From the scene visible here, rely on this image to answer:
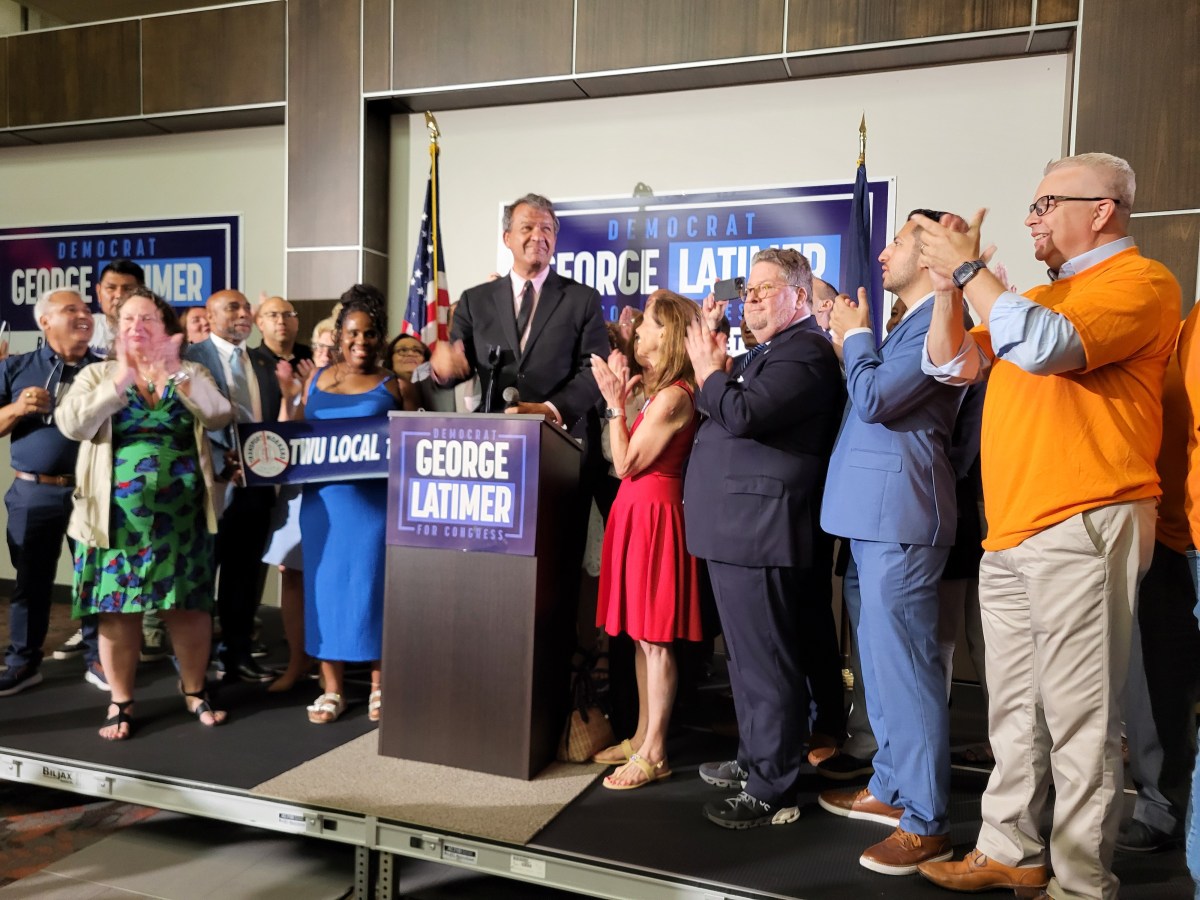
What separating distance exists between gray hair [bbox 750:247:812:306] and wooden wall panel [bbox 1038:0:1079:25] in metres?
2.55

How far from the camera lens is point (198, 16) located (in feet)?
17.9

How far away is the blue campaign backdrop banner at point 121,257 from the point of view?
5.88 metres

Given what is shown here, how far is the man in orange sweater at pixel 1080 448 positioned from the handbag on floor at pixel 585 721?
1.38 m

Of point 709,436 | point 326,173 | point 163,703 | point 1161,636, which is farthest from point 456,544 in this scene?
point 326,173

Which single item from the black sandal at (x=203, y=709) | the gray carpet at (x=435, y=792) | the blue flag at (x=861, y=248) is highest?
the blue flag at (x=861, y=248)

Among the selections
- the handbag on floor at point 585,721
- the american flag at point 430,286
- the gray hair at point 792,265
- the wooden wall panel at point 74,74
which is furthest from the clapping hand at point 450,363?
the wooden wall panel at point 74,74

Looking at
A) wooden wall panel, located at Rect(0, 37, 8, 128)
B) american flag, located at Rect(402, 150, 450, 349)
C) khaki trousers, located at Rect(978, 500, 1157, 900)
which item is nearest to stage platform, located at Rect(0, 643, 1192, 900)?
khaki trousers, located at Rect(978, 500, 1157, 900)

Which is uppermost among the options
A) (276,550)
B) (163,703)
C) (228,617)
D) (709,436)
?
(709,436)

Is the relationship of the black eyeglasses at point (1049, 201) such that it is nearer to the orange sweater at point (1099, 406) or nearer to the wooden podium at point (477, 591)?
the orange sweater at point (1099, 406)

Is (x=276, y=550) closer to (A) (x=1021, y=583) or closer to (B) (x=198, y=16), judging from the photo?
(A) (x=1021, y=583)

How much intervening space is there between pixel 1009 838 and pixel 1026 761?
20 cm

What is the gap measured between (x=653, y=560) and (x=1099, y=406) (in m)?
1.30

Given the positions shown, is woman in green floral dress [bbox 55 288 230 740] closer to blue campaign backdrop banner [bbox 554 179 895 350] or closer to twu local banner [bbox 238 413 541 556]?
twu local banner [bbox 238 413 541 556]

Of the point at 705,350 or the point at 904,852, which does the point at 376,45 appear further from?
the point at 904,852
